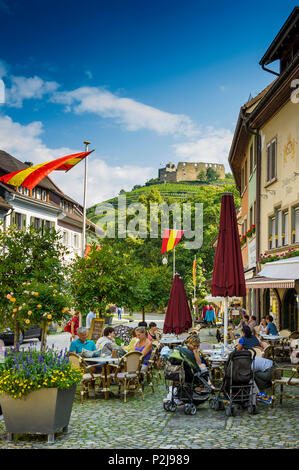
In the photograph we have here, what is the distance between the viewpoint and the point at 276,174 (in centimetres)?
2217

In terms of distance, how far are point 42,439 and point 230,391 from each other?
3.36 metres

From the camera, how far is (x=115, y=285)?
1977cm

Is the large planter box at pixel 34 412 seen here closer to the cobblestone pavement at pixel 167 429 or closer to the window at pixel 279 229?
the cobblestone pavement at pixel 167 429

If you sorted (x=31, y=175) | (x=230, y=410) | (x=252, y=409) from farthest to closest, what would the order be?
(x=31, y=175), (x=252, y=409), (x=230, y=410)

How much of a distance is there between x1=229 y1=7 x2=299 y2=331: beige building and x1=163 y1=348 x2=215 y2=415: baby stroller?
6.06 m

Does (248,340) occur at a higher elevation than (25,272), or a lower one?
lower

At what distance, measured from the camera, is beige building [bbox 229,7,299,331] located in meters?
20.0

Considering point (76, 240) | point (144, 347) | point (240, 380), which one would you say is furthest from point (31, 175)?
point (76, 240)

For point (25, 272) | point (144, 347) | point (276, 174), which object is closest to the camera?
point (144, 347)

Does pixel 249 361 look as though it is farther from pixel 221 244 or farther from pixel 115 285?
pixel 115 285

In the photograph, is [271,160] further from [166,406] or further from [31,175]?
[166,406]

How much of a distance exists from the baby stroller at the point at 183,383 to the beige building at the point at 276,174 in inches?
239

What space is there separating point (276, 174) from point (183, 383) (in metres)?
13.6
